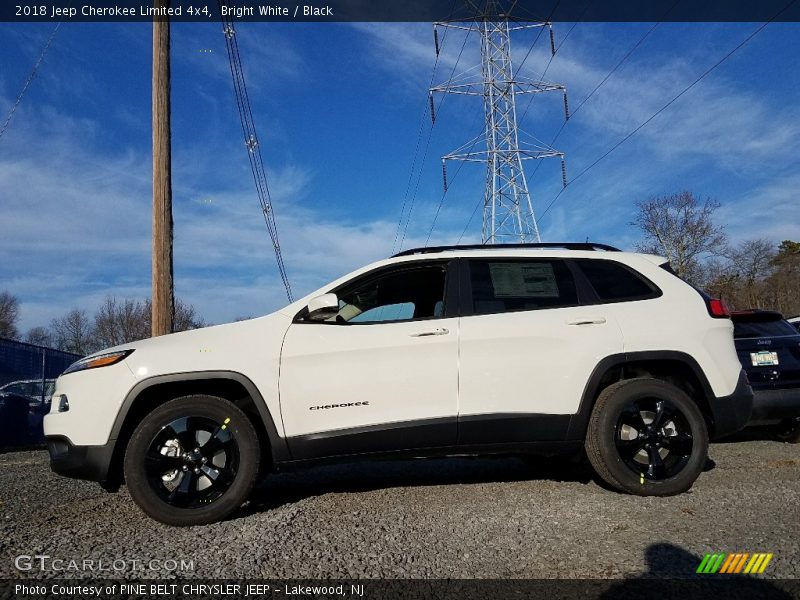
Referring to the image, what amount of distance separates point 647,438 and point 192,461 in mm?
3174

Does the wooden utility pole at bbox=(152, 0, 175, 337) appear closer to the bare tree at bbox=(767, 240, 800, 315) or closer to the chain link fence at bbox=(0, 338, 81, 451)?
the chain link fence at bbox=(0, 338, 81, 451)

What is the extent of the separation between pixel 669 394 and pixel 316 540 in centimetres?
271

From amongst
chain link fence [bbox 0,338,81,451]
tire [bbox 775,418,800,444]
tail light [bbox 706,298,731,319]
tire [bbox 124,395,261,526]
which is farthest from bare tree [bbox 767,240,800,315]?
tire [bbox 124,395,261,526]

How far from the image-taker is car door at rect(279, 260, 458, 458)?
381 cm

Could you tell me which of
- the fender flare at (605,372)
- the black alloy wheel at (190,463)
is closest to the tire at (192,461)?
the black alloy wheel at (190,463)

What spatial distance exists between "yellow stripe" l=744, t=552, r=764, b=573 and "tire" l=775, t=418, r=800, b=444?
180 inches

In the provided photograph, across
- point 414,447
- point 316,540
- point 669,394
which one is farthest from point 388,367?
point 669,394

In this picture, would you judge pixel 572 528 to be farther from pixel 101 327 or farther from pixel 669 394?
pixel 101 327

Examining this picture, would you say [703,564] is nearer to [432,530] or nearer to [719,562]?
[719,562]

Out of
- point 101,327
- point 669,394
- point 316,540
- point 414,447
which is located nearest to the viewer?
point 316,540

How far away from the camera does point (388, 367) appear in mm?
3887

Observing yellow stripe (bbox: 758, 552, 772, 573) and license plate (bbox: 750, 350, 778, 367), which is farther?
license plate (bbox: 750, 350, 778, 367)

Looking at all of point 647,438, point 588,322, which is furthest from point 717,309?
point 647,438

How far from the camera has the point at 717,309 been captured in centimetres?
440
